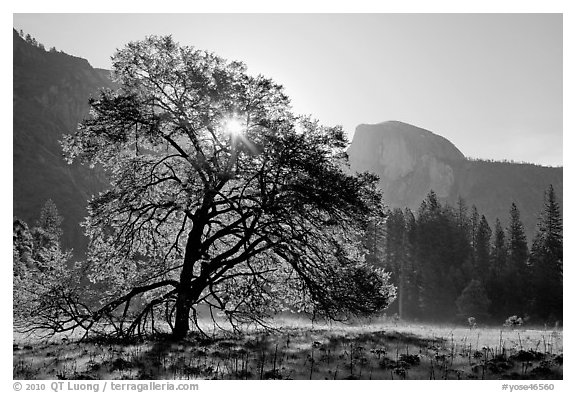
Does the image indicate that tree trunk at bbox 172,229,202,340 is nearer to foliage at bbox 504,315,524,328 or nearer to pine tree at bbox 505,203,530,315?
foliage at bbox 504,315,524,328

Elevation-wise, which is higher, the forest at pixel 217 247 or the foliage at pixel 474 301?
the forest at pixel 217 247

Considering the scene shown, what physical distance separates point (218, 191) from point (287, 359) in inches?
240

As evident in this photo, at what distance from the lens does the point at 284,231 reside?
49.9 feet

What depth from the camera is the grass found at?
11281 mm

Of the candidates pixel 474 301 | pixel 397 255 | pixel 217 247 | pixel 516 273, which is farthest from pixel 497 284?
pixel 217 247

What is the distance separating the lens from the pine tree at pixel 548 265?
61.1 m

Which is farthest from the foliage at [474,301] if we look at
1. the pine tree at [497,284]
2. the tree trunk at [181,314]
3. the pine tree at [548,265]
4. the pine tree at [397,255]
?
the tree trunk at [181,314]

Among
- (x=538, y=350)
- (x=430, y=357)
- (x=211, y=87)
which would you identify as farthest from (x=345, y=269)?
(x=211, y=87)

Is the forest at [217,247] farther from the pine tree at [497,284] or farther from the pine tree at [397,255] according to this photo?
the pine tree at [397,255]

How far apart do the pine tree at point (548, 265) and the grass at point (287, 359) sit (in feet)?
172

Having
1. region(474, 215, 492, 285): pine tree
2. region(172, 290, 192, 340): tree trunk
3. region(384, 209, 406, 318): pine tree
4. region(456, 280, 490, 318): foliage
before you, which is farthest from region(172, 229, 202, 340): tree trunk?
region(384, 209, 406, 318): pine tree

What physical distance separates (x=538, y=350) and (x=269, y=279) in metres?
9.41
